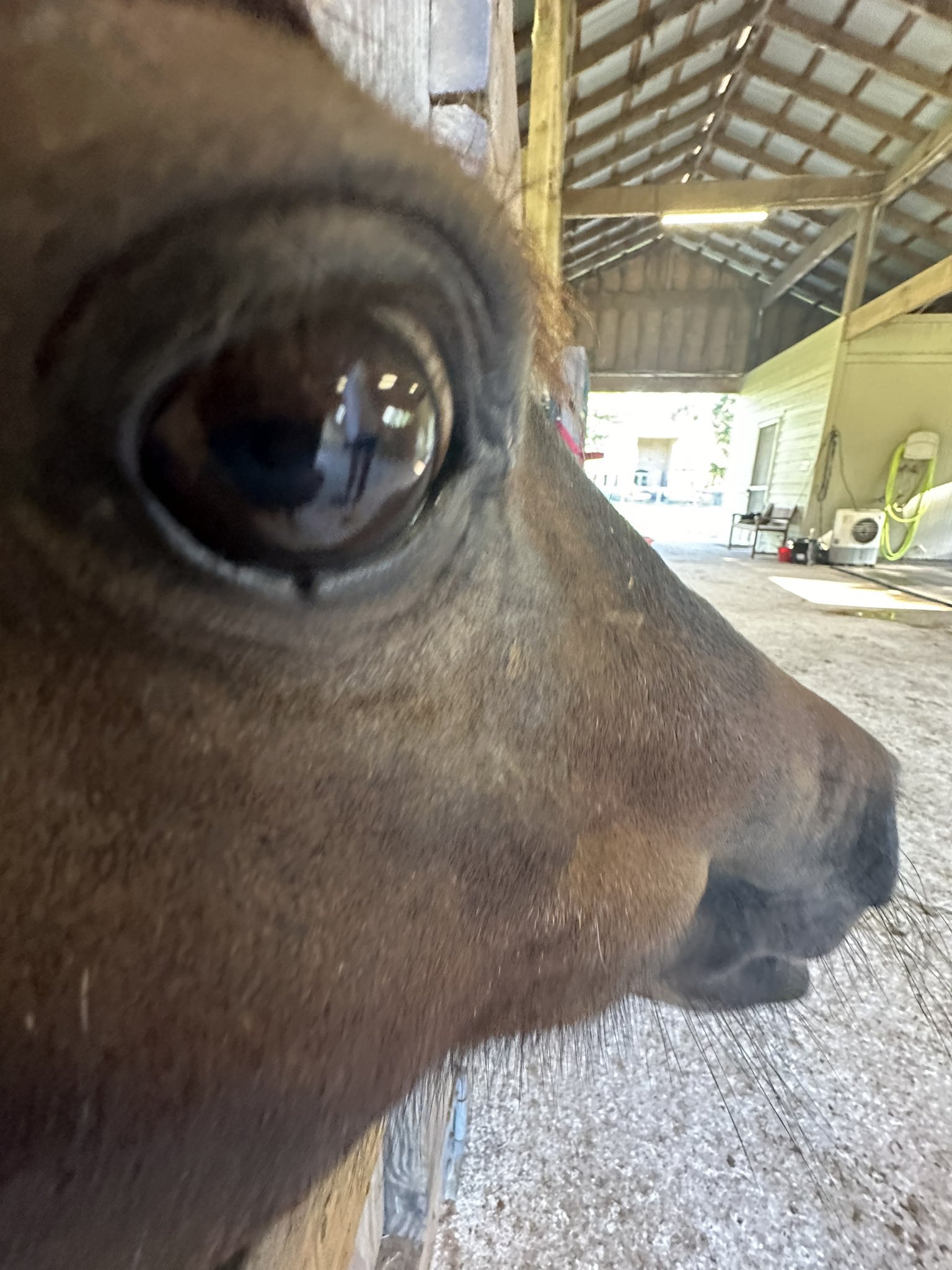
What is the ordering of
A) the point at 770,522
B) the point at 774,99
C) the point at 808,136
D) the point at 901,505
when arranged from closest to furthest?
the point at 774,99 → the point at 808,136 → the point at 901,505 → the point at 770,522

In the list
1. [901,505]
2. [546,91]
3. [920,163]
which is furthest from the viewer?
[901,505]

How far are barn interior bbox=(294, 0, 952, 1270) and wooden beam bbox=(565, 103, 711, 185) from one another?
45mm

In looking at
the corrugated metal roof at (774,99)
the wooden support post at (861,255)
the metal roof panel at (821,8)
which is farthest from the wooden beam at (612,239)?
the metal roof panel at (821,8)

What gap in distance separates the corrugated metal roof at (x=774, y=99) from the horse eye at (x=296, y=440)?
5.05 m

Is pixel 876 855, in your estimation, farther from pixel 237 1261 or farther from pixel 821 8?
pixel 821 8

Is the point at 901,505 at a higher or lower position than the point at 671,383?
lower

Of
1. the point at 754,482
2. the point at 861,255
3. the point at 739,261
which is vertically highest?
the point at 739,261

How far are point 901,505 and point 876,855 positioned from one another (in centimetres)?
1001

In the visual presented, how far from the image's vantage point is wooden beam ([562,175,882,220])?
7680 mm

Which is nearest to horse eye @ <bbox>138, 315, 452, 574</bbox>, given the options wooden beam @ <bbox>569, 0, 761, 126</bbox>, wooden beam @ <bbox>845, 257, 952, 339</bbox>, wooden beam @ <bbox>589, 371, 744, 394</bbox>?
wooden beam @ <bbox>845, 257, 952, 339</bbox>

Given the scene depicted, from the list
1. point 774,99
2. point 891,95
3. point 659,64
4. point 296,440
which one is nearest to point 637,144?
point 774,99

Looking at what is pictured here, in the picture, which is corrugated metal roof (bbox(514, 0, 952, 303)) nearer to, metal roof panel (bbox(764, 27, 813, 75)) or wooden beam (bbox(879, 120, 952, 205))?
metal roof panel (bbox(764, 27, 813, 75))

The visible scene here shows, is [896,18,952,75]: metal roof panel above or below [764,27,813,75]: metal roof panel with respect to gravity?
below

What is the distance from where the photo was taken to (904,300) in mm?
7754
